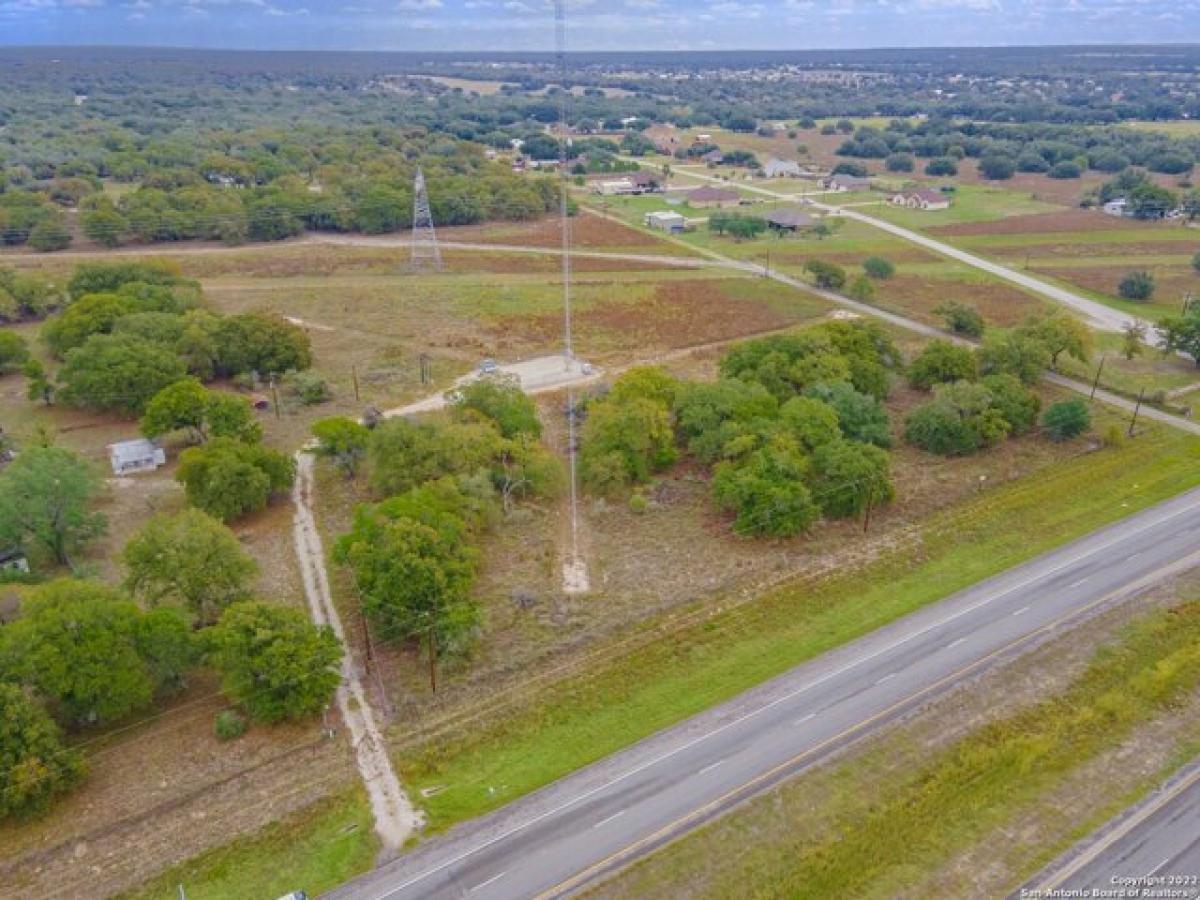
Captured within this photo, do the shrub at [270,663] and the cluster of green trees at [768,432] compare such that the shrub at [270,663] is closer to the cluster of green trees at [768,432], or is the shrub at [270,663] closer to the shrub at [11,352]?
the cluster of green trees at [768,432]

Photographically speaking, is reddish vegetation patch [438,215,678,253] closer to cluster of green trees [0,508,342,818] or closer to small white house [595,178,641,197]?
small white house [595,178,641,197]

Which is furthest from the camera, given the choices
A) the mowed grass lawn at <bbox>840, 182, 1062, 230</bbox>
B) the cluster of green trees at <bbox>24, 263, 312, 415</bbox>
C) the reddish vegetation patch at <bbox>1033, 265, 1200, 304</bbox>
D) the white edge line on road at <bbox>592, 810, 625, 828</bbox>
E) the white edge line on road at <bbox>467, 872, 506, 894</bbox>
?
the mowed grass lawn at <bbox>840, 182, 1062, 230</bbox>

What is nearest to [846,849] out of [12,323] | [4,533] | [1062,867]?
[1062,867]

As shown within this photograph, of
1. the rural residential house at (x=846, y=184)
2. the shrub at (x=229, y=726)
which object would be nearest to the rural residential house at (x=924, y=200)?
the rural residential house at (x=846, y=184)

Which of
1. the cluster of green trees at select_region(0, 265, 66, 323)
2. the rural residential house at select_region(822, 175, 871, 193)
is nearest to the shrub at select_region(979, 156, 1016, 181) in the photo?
the rural residential house at select_region(822, 175, 871, 193)

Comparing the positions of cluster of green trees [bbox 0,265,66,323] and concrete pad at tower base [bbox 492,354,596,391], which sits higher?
cluster of green trees [bbox 0,265,66,323]

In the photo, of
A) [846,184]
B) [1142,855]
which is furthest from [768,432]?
[846,184]

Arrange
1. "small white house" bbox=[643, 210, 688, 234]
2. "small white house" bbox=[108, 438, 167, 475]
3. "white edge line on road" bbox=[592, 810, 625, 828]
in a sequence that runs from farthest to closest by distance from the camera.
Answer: "small white house" bbox=[643, 210, 688, 234], "small white house" bbox=[108, 438, 167, 475], "white edge line on road" bbox=[592, 810, 625, 828]
